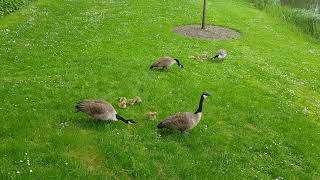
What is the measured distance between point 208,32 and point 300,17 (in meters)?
11.5

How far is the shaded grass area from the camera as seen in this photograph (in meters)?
35.6

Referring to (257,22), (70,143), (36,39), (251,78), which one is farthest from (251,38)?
(70,143)

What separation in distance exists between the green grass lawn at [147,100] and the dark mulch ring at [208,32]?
1077mm

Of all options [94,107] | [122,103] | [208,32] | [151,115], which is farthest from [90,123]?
[208,32]

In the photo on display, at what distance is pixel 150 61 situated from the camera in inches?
886

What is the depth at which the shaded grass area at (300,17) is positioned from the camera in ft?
117

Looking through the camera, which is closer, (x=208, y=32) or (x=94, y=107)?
(x=94, y=107)

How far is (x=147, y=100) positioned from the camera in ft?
57.4

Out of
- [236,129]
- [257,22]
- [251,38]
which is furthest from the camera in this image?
[257,22]

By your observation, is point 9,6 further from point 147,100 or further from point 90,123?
point 90,123

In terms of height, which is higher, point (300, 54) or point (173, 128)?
point (173, 128)

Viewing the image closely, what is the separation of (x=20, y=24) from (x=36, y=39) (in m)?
4.30

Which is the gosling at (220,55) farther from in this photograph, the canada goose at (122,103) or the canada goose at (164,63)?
the canada goose at (122,103)

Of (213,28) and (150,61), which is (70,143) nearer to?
(150,61)
